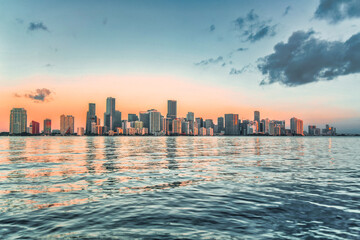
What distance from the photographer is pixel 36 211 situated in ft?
52.5

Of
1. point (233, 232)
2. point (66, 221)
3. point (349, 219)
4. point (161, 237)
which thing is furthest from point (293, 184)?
point (66, 221)

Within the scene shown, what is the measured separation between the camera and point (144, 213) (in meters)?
15.6

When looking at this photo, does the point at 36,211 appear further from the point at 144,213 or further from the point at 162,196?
the point at 162,196

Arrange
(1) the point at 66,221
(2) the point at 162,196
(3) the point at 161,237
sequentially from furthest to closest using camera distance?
1. (2) the point at 162,196
2. (1) the point at 66,221
3. (3) the point at 161,237

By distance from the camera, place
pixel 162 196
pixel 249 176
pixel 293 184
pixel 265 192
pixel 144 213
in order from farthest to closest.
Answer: pixel 249 176, pixel 293 184, pixel 265 192, pixel 162 196, pixel 144 213

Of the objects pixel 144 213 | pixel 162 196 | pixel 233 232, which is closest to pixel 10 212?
pixel 144 213

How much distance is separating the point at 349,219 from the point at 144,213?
11.6m

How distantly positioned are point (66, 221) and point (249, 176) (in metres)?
21.3

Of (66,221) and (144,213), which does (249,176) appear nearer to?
(144,213)

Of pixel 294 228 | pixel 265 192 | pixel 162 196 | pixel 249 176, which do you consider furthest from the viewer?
pixel 249 176

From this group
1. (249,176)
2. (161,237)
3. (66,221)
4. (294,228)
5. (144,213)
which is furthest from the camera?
(249,176)

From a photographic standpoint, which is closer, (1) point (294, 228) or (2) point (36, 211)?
(1) point (294, 228)

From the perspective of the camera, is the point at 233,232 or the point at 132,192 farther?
the point at 132,192

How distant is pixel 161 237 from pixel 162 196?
828 centimetres
